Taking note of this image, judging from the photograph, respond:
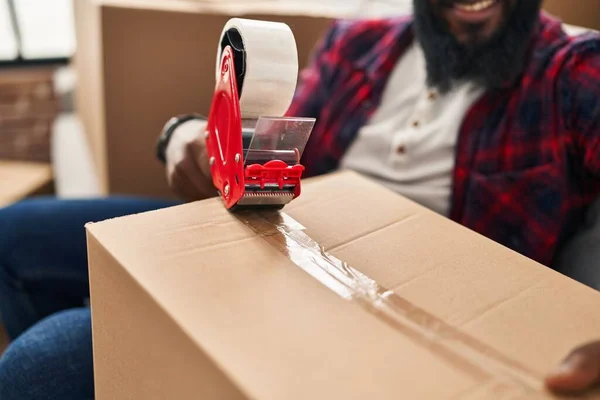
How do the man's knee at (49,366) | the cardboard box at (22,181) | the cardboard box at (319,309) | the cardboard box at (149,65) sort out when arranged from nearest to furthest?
the cardboard box at (319,309) < the man's knee at (49,366) < the cardboard box at (149,65) < the cardboard box at (22,181)

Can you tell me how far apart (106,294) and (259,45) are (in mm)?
246

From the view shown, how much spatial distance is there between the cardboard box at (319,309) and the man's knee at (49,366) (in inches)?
5.9

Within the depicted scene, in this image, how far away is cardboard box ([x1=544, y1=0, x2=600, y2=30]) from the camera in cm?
84

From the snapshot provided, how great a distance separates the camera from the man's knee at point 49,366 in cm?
61

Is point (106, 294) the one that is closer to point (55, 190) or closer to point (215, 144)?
point (215, 144)

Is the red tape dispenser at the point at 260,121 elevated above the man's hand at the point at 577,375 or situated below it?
above

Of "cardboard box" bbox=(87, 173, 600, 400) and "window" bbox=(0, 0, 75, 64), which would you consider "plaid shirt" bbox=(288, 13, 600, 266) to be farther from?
"window" bbox=(0, 0, 75, 64)

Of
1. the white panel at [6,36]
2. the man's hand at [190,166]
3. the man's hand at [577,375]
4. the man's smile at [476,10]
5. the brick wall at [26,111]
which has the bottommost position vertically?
the brick wall at [26,111]

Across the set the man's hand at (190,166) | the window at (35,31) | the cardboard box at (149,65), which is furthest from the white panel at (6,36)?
the man's hand at (190,166)

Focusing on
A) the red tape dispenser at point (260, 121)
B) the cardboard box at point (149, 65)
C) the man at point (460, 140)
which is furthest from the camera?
the cardboard box at point (149, 65)

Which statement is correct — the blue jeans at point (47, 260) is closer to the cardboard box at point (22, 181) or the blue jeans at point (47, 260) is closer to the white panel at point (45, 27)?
the cardboard box at point (22, 181)

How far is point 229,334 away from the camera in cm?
37

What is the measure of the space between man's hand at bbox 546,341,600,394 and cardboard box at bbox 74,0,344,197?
0.71m

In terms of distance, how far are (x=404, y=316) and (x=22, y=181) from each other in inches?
49.9
